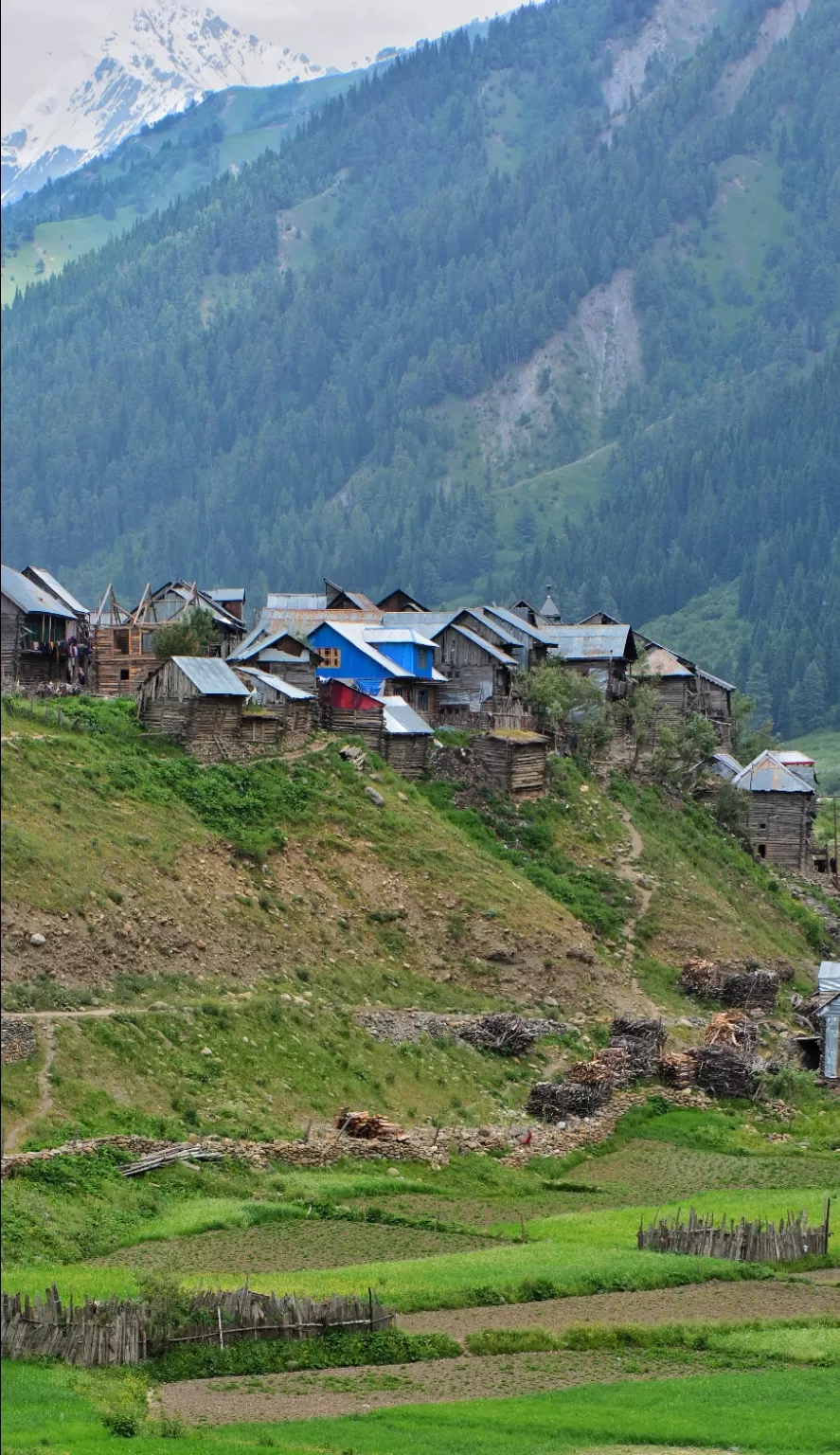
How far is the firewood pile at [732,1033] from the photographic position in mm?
73312

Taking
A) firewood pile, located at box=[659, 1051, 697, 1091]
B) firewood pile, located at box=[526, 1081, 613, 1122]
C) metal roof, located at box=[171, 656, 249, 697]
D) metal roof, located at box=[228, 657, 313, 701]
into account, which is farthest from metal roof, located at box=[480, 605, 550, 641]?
firewood pile, located at box=[526, 1081, 613, 1122]

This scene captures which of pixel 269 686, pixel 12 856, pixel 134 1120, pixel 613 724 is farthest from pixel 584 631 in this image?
pixel 134 1120

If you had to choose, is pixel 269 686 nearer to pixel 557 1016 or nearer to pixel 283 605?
pixel 557 1016

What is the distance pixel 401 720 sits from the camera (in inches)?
3494

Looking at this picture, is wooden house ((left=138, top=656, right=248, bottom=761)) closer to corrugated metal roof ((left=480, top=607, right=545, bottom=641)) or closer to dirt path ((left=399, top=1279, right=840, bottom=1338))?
corrugated metal roof ((left=480, top=607, right=545, bottom=641))

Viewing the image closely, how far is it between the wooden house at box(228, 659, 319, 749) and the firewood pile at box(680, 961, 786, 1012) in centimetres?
1877

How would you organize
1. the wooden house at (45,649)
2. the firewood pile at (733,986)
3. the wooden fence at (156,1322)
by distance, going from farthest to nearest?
the firewood pile at (733,986), the wooden house at (45,649), the wooden fence at (156,1322)

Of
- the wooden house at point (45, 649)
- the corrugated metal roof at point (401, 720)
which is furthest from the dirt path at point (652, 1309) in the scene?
the corrugated metal roof at point (401, 720)

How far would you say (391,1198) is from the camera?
5403 centimetres

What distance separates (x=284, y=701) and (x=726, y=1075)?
2487 centimetres

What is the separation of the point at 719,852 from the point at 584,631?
20184 mm

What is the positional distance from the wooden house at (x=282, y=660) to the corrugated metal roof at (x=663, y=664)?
3515cm

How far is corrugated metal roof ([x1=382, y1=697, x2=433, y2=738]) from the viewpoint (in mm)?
87562

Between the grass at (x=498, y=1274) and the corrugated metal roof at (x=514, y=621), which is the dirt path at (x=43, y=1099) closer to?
the grass at (x=498, y=1274)
